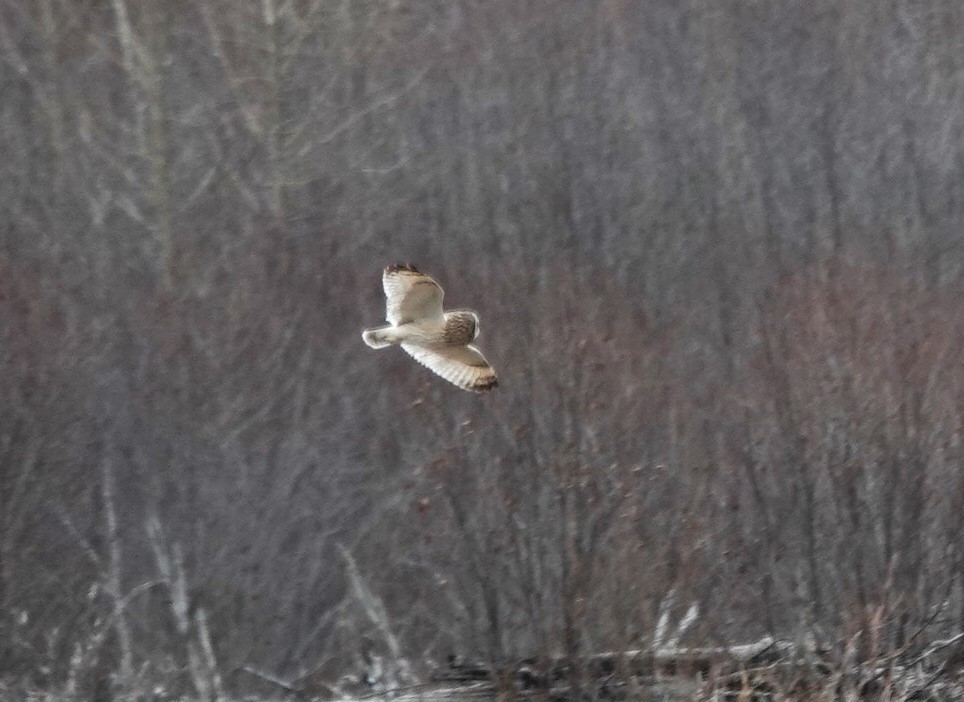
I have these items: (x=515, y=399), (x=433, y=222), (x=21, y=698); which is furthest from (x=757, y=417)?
(x=433, y=222)

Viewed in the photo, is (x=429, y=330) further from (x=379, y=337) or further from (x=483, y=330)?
(x=483, y=330)

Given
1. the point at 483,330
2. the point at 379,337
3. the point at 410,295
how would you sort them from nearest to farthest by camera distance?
the point at 410,295 < the point at 379,337 < the point at 483,330

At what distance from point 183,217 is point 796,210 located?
503 cm

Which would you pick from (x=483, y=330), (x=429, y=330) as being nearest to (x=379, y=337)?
(x=429, y=330)

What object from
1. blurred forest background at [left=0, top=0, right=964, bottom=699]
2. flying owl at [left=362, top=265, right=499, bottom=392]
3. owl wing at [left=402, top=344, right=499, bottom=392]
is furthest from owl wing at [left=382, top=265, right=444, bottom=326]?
blurred forest background at [left=0, top=0, right=964, bottom=699]

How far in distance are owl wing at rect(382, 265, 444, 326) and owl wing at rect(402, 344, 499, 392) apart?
129 mm

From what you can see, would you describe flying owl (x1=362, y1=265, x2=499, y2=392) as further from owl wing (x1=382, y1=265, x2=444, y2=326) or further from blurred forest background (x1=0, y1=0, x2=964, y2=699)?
blurred forest background (x1=0, y1=0, x2=964, y2=699)

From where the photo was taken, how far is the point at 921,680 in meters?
8.76

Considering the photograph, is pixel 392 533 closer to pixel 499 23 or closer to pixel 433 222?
pixel 433 222

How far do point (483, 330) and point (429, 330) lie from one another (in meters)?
6.25

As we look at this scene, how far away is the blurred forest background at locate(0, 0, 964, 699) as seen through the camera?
9.39m

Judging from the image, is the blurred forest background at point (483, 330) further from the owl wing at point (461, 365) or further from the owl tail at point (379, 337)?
the owl tail at point (379, 337)

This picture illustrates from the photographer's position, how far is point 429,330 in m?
8.14

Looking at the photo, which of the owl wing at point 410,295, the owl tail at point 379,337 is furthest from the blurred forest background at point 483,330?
the owl wing at point 410,295
